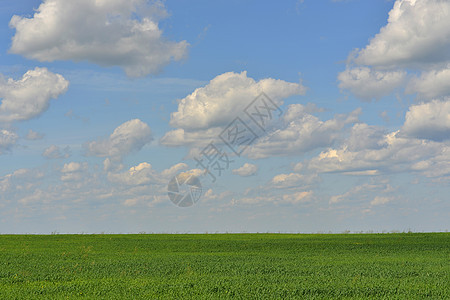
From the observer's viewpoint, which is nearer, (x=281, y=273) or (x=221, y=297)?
(x=221, y=297)

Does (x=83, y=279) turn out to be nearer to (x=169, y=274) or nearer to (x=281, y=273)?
(x=169, y=274)

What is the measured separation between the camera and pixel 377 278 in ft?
83.1

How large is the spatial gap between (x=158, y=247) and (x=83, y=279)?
974 inches

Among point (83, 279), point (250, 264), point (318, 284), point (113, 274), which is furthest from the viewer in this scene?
point (250, 264)

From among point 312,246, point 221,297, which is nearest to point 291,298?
point 221,297

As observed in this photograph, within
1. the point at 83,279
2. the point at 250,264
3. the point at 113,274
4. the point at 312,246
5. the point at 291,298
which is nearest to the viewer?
the point at 291,298

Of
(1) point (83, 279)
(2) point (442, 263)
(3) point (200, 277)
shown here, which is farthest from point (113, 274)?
(2) point (442, 263)

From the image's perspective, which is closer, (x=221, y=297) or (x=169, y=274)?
(x=221, y=297)

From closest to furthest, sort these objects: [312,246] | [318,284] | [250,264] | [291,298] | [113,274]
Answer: [291,298] → [318,284] → [113,274] → [250,264] → [312,246]

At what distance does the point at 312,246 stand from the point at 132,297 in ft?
107

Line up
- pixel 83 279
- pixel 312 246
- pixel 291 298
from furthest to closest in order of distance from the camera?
1. pixel 312 246
2. pixel 83 279
3. pixel 291 298

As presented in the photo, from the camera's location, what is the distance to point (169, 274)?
87.4 feet

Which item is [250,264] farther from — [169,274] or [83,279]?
[83,279]

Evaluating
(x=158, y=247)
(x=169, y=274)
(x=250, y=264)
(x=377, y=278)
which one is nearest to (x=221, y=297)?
(x=169, y=274)
